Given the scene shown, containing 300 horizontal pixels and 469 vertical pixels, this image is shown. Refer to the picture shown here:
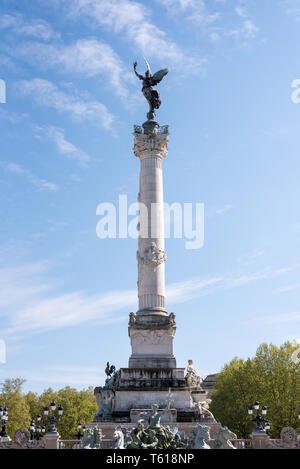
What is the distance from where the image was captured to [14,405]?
58844 millimetres

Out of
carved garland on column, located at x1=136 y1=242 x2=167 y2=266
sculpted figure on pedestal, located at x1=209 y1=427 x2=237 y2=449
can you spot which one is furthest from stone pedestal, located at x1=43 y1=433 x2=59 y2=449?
carved garland on column, located at x1=136 y1=242 x2=167 y2=266

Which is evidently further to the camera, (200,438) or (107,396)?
(107,396)

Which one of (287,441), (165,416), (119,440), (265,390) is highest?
(265,390)

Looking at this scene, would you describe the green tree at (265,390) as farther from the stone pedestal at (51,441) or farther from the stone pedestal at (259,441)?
the stone pedestal at (51,441)

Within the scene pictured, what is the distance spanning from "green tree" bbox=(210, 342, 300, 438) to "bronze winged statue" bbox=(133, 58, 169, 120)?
25225 mm

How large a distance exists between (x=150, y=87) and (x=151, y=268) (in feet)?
50.1

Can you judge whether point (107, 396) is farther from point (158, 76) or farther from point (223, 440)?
point (158, 76)

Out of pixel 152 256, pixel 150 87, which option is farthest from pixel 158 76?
pixel 152 256

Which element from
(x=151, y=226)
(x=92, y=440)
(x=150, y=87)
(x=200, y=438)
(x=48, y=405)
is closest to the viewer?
(x=200, y=438)

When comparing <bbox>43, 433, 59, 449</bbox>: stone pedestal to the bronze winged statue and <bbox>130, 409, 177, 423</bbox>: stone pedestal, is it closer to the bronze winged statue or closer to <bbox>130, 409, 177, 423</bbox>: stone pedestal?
<bbox>130, 409, 177, 423</bbox>: stone pedestal

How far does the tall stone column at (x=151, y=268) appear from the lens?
35875 mm

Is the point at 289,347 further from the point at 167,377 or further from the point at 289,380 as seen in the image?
the point at 167,377

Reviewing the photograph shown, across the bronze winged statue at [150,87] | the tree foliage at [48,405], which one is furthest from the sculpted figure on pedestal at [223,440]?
the tree foliage at [48,405]

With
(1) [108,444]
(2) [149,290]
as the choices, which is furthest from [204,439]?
(2) [149,290]
